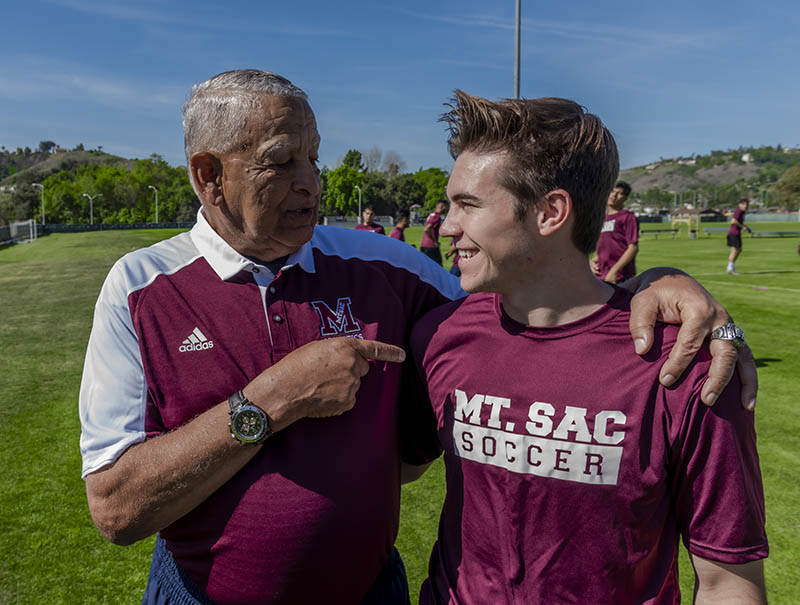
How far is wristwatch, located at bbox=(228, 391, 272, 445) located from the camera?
1.80 m

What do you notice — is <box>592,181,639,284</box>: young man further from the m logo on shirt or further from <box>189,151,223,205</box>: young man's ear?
<box>189,151,223,205</box>: young man's ear

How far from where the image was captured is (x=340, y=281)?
2.23 meters

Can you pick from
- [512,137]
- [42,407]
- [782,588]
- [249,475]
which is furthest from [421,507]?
[42,407]

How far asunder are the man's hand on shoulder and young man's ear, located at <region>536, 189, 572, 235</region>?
318mm

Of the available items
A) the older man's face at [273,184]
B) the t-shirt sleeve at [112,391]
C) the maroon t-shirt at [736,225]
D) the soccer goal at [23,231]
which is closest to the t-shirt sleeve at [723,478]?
the older man's face at [273,184]

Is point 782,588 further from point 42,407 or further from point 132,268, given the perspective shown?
point 42,407

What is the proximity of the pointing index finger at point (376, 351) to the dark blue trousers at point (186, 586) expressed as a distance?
30.9 inches

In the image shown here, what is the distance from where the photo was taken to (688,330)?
1.66 m

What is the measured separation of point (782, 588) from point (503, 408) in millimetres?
3044

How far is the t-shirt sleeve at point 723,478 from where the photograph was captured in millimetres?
1574

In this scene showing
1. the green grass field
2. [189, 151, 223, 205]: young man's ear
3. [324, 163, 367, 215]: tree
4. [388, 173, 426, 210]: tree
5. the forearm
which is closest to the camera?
the forearm

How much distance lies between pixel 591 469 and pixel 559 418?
16cm

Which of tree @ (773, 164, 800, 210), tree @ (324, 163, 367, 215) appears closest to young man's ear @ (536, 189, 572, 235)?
tree @ (324, 163, 367, 215)

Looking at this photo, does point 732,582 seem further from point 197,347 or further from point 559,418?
point 197,347
